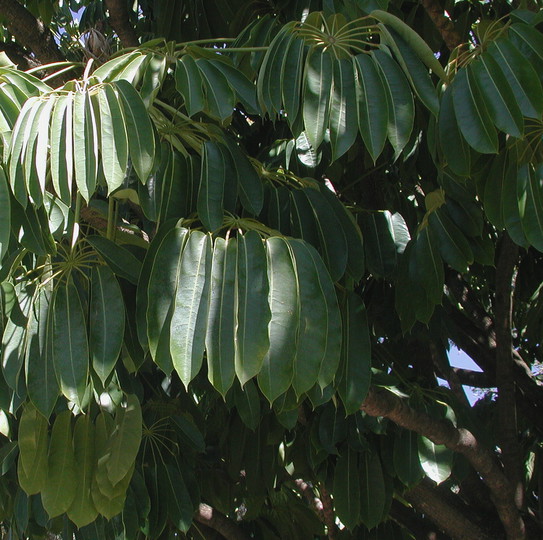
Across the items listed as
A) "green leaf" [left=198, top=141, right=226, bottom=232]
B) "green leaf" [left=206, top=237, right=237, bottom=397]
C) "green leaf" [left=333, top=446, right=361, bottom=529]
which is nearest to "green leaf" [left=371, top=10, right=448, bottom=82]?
"green leaf" [left=198, top=141, right=226, bottom=232]

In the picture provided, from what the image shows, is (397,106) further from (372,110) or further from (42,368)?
(42,368)

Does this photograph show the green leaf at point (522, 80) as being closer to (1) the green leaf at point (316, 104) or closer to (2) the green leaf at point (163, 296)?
(1) the green leaf at point (316, 104)

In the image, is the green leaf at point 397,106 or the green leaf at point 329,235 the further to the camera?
the green leaf at point 329,235

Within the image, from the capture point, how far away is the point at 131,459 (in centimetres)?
179

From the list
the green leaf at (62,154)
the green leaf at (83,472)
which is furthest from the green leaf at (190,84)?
the green leaf at (83,472)

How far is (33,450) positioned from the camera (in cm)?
184

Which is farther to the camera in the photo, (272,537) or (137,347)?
(272,537)

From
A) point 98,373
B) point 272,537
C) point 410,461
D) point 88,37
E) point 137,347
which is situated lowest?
point 272,537

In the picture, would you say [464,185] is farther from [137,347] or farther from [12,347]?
[12,347]

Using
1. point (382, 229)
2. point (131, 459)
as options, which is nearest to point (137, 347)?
point (131, 459)

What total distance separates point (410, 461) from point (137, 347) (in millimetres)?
1015

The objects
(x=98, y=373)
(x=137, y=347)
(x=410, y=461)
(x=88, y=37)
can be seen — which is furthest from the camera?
(x=410, y=461)

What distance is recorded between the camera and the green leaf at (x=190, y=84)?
1651 mm

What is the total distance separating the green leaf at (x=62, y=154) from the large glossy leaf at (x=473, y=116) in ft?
2.42
